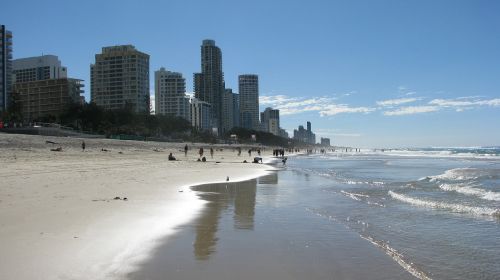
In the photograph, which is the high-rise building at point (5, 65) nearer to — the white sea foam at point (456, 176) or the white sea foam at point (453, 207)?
the white sea foam at point (456, 176)

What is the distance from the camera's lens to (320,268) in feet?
21.6

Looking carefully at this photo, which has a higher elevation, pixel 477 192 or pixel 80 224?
pixel 80 224

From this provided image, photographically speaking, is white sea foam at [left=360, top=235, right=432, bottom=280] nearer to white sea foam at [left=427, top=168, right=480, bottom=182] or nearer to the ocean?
the ocean

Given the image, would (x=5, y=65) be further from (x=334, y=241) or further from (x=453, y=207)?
(x=334, y=241)

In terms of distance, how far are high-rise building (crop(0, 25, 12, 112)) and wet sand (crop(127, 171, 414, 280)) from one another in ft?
460

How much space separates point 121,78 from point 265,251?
185 m

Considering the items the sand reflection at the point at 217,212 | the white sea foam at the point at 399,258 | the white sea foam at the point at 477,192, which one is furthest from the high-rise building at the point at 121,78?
the white sea foam at the point at 399,258

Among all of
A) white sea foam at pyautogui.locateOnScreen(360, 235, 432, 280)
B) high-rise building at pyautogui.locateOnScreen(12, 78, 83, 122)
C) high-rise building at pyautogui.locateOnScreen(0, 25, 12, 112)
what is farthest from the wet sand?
high-rise building at pyautogui.locateOnScreen(12, 78, 83, 122)

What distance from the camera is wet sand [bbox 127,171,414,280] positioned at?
625 cm

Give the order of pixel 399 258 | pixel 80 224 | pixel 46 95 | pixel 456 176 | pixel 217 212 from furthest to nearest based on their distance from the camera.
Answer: pixel 46 95, pixel 456 176, pixel 217 212, pixel 80 224, pixel 399 258

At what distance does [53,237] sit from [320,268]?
15.8 feet

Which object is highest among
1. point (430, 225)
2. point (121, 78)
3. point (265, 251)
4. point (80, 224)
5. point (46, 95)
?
point (121, 78)

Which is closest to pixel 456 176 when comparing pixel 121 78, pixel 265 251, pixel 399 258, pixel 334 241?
pixel 334 241

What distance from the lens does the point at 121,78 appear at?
7151 inches
